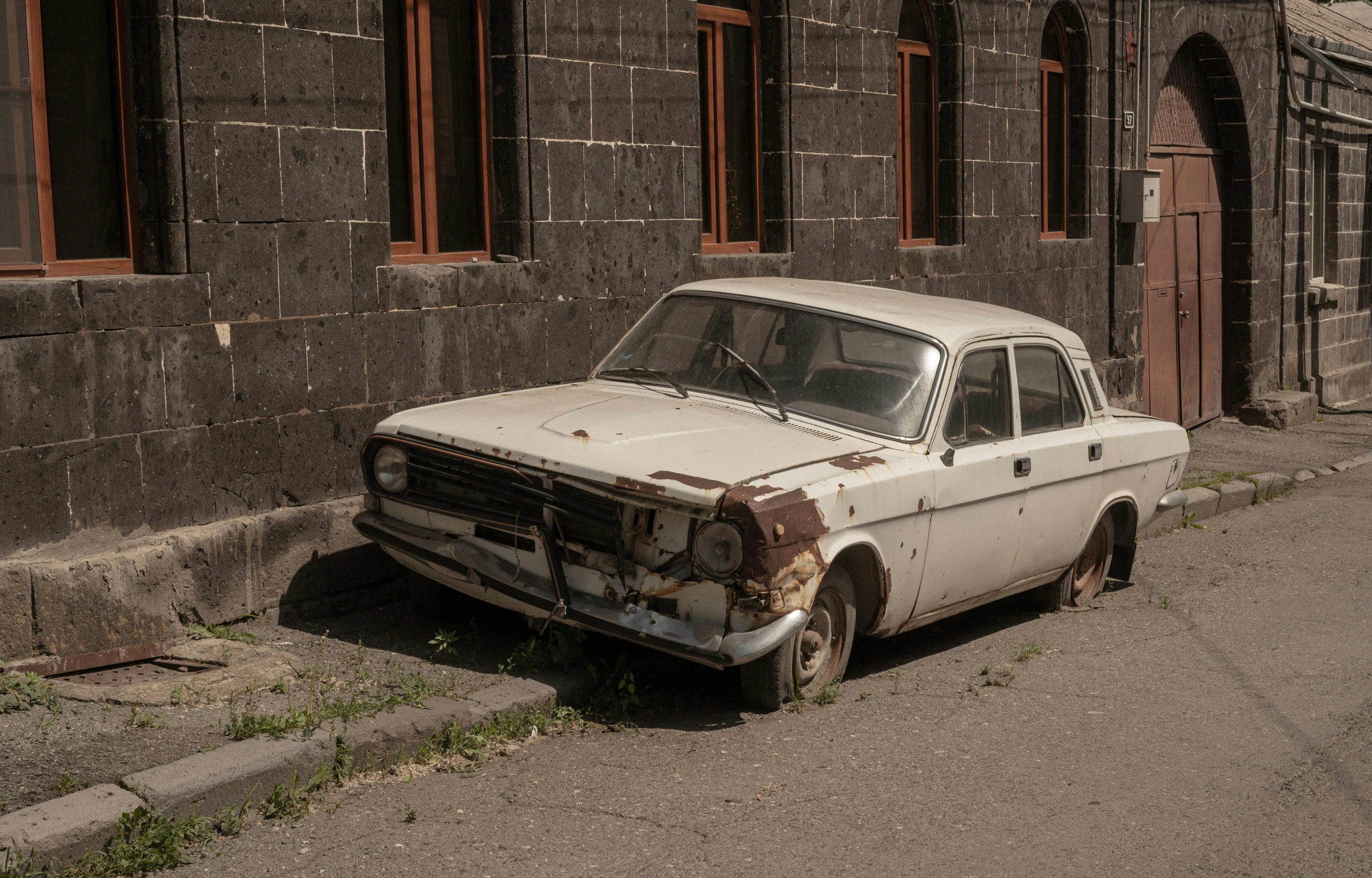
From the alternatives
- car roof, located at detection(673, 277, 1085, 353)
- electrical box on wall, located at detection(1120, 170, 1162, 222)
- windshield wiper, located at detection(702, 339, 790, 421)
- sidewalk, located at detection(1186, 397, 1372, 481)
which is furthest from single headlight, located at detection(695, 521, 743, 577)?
electrical box on wall, located at detection(1120, 170, 1162, 222)

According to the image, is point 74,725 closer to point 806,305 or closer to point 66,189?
point 66,189

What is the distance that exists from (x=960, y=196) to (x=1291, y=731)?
7.81 meters

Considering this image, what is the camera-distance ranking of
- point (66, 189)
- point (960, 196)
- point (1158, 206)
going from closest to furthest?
point (66, 189) → point (960, 196) → point (1158, 206)

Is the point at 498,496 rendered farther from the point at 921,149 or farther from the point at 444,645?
the point at 921,149

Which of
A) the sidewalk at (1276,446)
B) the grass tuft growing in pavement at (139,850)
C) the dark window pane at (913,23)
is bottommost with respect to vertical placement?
the sidewalk at (1276,446)

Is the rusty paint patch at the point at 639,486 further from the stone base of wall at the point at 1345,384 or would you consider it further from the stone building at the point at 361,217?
the stone base of wall at the point at 1345,384

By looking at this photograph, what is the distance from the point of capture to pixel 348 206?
744 cm

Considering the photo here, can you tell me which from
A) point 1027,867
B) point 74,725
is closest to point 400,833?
point 74,725

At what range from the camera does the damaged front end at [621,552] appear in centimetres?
532

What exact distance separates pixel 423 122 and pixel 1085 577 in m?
4.46

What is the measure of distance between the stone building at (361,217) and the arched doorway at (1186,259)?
2.28m

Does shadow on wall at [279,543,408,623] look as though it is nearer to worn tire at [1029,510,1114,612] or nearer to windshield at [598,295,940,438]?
windshield at [598,295,940,438]

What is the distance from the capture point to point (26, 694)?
5.34 meters

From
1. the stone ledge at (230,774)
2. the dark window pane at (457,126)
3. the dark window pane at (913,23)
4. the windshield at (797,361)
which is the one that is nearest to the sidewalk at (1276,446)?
the dark window pane at (913,23)
